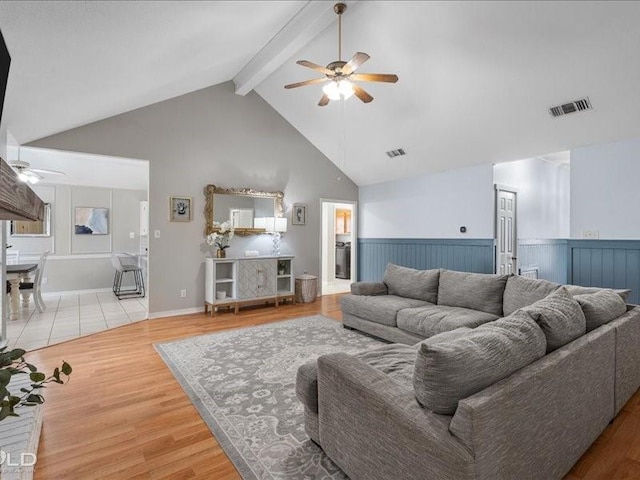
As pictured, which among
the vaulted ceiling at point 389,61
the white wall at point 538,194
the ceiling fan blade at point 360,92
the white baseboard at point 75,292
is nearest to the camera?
the vaulted ceiling at point 389,61

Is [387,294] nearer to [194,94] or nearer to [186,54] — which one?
[186,54]

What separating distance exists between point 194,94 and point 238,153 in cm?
109

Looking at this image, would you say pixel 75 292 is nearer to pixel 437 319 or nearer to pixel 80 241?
pixel 80 241

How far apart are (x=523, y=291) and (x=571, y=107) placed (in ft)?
7.63

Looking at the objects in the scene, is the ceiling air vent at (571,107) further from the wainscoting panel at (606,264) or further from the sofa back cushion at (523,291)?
the sofa back cushion at (523,291)

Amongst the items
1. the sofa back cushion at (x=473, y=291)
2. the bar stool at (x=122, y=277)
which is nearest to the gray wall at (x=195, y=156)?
the bar stool at (x=122, y=277)

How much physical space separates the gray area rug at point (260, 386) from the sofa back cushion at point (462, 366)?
83cm

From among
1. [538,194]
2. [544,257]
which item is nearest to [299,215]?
[538,194]

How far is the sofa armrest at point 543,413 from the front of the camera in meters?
1.24

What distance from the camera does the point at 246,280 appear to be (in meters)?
5.57

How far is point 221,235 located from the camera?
559 centimetres

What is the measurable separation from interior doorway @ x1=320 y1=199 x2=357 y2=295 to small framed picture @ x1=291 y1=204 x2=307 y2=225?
0.50m

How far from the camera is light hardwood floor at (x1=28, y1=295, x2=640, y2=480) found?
73.7 inches

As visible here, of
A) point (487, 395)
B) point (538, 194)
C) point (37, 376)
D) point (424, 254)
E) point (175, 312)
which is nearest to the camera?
point (37, 376)
